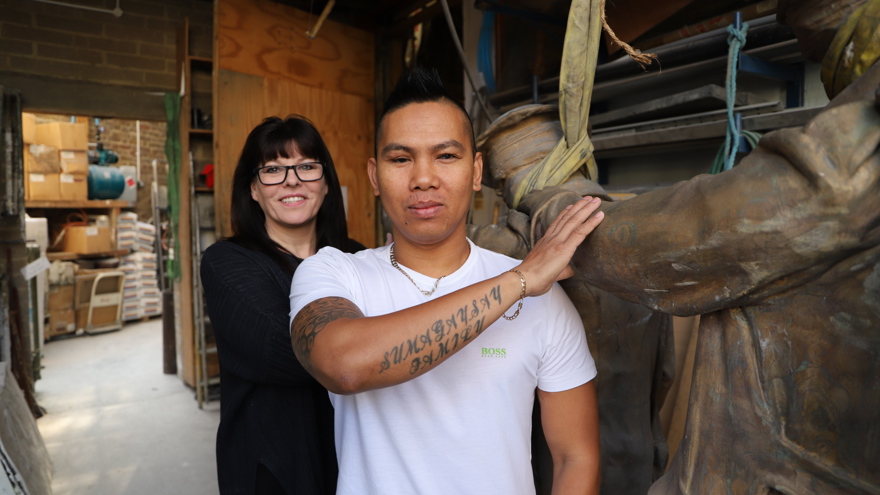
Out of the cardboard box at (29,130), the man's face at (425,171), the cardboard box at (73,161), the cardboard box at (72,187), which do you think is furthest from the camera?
the cardboard box at (72,187)

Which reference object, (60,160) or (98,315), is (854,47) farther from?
(98,315)

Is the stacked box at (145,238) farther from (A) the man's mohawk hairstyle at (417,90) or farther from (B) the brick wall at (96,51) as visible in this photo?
(A) the man's mohawk hairstyle at (417,90)

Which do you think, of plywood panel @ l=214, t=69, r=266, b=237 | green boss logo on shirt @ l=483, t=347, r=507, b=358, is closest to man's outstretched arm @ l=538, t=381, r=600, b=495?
green boss logo on shirt @ l=483, t=347, r=507, b=358

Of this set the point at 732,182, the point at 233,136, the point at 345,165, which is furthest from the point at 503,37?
the point at 732,182

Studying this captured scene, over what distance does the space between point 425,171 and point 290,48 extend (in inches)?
161

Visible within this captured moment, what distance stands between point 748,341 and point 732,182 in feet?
1.04

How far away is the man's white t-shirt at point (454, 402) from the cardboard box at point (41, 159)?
8594 millimetres

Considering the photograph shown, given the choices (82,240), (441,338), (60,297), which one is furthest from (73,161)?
(441,338)

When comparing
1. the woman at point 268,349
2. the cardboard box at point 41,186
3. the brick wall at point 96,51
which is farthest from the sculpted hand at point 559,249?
the cardboard box at point 41,186

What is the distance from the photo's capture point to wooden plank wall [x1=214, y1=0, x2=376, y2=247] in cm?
455

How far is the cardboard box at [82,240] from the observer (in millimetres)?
9164

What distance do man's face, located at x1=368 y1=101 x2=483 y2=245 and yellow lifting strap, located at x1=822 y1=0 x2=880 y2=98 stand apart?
2.44 ft

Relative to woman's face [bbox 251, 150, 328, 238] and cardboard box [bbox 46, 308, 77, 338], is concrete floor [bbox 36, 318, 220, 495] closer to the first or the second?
cardboard box [bbox 46, 308, 77, 338]

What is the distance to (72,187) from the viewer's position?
29.0 ft
